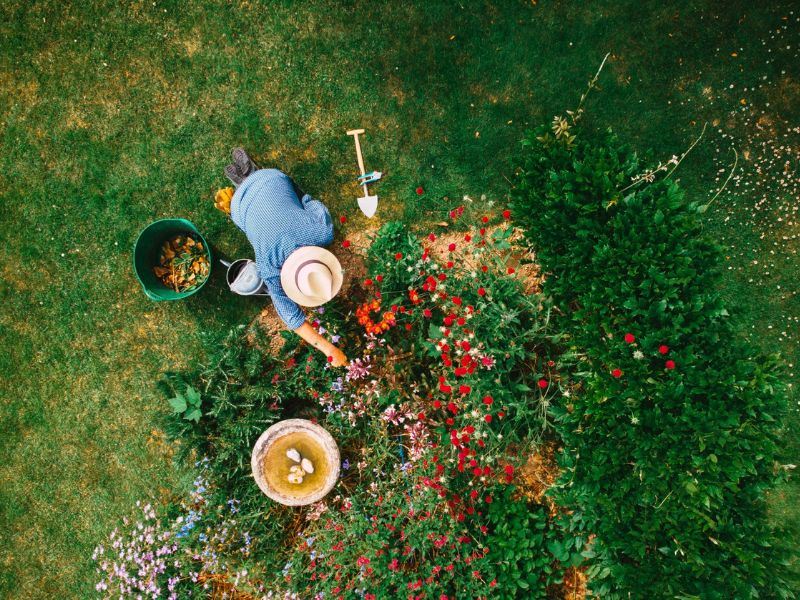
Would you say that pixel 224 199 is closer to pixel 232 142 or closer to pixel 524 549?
pixel 232 142

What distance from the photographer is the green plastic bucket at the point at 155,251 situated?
5.33m

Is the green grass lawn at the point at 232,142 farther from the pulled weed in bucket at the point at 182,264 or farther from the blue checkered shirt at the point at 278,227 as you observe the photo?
the blue checkered shirt at the point at 278,227

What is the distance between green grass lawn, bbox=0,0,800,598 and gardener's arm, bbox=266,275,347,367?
1.17 m

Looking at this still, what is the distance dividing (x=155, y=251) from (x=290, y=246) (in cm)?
207

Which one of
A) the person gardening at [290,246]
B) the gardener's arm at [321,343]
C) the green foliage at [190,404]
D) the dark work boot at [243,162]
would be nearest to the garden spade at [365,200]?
the person gardening at [290,246]

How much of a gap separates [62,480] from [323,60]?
6181 millimetres

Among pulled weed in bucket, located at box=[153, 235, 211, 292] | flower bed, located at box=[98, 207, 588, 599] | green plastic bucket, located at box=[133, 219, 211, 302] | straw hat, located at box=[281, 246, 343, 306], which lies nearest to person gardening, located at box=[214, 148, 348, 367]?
straw hat, located at box=[281, 246, 343, 306]

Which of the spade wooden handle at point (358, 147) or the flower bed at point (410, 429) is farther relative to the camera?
the spade wooden handle at point (358, 147)

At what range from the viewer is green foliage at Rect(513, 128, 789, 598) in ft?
12.1

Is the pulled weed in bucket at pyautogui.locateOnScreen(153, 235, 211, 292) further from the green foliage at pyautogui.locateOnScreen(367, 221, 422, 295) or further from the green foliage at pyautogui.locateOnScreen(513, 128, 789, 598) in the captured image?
the green foliage at pyautogui.locateOnScreen(513, 128, 789, 598)

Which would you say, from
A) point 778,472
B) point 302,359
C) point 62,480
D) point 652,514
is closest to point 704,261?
point 778,472

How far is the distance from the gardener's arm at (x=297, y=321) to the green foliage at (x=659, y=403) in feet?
7.65

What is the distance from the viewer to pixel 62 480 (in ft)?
19.7

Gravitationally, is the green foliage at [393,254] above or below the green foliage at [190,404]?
above
